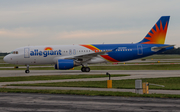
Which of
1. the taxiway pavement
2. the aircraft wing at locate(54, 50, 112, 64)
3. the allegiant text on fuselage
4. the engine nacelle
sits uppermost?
the allegiant text on fuselage

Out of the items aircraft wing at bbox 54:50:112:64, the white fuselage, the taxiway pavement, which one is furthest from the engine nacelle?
the taxiway pavement

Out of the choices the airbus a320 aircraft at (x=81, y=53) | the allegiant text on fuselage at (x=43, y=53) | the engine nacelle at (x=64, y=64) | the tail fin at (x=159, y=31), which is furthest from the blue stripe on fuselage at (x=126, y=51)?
the allegiant text on fuselage at (x=43, y=53)

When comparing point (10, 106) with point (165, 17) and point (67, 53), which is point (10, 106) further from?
point (165, 17)

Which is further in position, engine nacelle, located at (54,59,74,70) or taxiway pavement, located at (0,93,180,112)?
engine nacelle, located at (54,59,74,70)

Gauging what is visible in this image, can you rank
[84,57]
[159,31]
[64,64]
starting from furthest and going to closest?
[159,31]
[84,57]
[64,64]

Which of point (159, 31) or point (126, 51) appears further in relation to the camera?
point (159, 31)

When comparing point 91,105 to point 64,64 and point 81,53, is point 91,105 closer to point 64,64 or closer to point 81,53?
point 64,64

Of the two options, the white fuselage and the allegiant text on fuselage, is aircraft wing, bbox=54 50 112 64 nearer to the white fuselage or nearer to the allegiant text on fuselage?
the white fuselage

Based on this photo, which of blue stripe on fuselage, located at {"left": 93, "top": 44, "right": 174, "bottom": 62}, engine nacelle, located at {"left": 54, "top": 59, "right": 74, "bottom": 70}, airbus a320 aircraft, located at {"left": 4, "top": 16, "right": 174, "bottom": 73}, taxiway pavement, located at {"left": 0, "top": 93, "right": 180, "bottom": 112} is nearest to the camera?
taxiway pavement, located at {"left": 0, "top": 93, "right": 180, "bottom": 112}

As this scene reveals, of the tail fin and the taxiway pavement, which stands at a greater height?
the tail fin

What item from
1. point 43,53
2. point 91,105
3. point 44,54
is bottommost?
point 91,105

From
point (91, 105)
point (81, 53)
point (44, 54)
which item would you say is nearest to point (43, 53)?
point (44, 54)

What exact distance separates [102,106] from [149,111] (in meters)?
2.36

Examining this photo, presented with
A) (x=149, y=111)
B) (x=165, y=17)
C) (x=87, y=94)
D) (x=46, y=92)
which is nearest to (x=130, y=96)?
(x=87, y=94)
